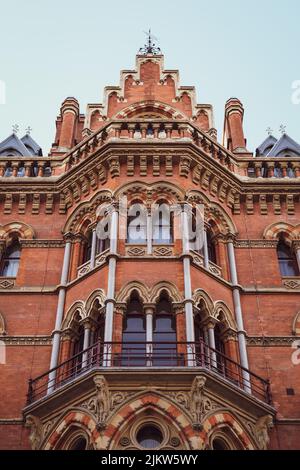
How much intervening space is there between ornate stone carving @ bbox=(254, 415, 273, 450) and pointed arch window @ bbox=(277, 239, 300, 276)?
227 inches

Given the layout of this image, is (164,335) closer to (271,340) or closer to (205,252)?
(271,340)

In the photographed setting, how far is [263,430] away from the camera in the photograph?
15.8m

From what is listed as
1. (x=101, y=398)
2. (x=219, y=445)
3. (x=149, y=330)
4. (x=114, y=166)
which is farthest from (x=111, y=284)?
(x=219, y=445)

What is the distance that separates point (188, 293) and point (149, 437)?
3919 millimetres

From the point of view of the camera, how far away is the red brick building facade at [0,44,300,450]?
15.3 metres

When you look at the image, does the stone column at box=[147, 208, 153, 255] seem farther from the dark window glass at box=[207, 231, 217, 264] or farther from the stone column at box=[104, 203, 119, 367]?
the dark window glass at box=[207, 231, 217, 264]

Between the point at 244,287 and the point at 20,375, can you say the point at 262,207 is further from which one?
the point at 20,375

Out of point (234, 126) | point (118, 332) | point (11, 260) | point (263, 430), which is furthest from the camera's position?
point (234, 126)

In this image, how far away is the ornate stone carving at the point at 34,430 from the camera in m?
15.7

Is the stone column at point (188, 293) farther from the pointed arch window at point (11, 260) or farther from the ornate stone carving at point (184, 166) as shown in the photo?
the pointed arch window at point (11, 260)

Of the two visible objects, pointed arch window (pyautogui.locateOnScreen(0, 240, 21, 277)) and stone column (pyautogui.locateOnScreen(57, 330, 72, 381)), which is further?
pointed arch window (pyautogui.locateOnScreen(0, 240, 21, 277))

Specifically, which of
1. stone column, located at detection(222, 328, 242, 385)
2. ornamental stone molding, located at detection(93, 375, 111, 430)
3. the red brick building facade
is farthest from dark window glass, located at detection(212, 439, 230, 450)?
ornamental stone molding, located at detection(93, 375, 111, 430)

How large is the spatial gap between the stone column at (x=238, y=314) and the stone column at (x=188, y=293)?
5.41 feet
